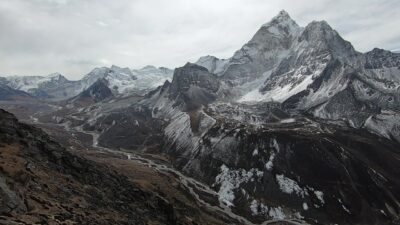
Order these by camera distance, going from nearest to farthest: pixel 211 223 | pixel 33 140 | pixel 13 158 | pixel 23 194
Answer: pixel 23 194 → pixel 13 158 → pixel 33 140 → pixel 211 223

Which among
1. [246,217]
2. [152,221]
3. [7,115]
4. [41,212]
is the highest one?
[7,115]

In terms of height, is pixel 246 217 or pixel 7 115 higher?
pixel 7 115

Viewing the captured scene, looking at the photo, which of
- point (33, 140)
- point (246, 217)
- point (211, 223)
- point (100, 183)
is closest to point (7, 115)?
point (33, 140)

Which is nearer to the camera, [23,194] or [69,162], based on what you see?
[23,194]

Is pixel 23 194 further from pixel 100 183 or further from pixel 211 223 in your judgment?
pixel 211 223

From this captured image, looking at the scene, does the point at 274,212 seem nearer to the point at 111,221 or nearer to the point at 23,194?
the point at 111,221

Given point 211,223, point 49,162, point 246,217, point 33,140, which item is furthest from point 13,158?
point 246,217

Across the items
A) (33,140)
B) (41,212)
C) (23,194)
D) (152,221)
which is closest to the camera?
(41,212)

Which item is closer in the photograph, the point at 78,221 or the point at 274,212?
the point at 78,221

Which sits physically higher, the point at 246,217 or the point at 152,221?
the point at 152,221
